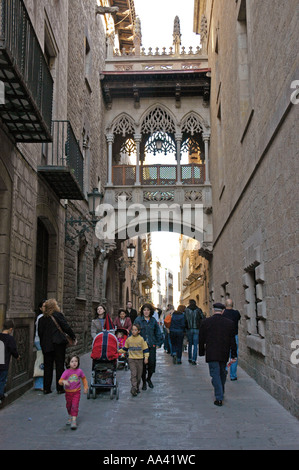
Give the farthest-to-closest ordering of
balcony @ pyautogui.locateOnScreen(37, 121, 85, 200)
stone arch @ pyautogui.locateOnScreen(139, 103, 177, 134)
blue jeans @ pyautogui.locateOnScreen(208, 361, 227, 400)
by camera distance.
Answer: stone arch @ pyautogui.locateOnScreen(139, 103, 177, 134), balcony @ pyautogui.locateOnScreen(37, 121, 85, 200), blue jeans @ pyautogui.locateOnScreen(208, 361, 227, 400)

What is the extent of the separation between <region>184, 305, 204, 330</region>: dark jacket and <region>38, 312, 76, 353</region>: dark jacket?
205 inches

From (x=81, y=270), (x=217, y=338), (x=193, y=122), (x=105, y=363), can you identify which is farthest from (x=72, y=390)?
(x=193, y=122)

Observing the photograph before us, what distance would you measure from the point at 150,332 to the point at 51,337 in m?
1.81

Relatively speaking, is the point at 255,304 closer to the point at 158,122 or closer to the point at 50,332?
the point at 50,332

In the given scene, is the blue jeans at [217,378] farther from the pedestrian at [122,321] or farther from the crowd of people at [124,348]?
the pedestrian at [122,321]

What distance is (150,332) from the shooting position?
8.91m

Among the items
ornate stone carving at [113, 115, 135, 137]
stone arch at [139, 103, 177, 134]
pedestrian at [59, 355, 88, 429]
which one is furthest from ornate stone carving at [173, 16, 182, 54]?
pedestrian at [59, 355, 88, 429]

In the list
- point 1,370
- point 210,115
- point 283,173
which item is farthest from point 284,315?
point 210,115

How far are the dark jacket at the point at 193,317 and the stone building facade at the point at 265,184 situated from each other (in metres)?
1.05

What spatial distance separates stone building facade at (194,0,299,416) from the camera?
620 centimetres

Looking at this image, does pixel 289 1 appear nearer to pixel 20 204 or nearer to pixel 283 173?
pixel 283 173

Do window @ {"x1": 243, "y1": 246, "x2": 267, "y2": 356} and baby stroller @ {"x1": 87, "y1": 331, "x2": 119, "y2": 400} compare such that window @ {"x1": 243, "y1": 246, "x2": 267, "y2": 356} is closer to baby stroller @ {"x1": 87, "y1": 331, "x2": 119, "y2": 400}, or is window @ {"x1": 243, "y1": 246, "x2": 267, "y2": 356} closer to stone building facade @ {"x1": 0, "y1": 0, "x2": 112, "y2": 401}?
baby stroller @ {"x1": 87, "y1": 331, "x2": 119, "y2": 400}

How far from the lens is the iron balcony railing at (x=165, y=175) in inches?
800

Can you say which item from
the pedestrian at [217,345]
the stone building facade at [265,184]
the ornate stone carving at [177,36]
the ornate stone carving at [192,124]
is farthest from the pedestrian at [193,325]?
the ornate stone carving at [177,36]
